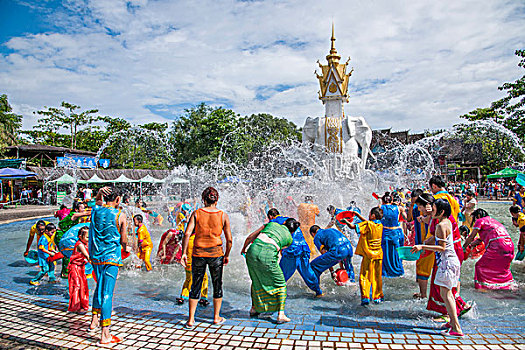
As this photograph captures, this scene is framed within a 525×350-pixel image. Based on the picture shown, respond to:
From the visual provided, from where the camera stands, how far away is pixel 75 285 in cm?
515

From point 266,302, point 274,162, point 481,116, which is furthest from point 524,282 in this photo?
point 481,116

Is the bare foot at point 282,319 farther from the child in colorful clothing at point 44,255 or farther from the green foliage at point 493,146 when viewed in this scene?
the green foliage at point 493,146

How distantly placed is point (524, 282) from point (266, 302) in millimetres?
4870

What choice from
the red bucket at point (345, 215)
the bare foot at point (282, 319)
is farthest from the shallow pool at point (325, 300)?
the red bucket at point (345, 215)

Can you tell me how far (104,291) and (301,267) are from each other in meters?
2.85

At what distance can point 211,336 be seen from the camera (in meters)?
4.27

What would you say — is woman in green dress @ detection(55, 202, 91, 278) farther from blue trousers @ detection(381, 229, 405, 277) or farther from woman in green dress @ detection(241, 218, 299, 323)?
blue trousers @ detection(381, 229, 405, 277)

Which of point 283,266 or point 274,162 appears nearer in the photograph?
point 283,266

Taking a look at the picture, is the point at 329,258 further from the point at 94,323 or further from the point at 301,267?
the point at 94,323

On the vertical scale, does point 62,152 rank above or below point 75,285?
above

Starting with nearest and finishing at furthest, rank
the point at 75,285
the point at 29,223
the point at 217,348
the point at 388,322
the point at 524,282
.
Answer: the point at 217,348
the point at 388,322
the point at 75,285
the point at 524,282
the point at 29,223

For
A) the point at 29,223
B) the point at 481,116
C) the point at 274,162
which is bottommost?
the point at 29,223

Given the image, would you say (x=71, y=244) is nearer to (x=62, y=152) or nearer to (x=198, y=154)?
(x=198, y=154)

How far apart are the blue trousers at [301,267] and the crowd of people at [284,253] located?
0.02 metres
